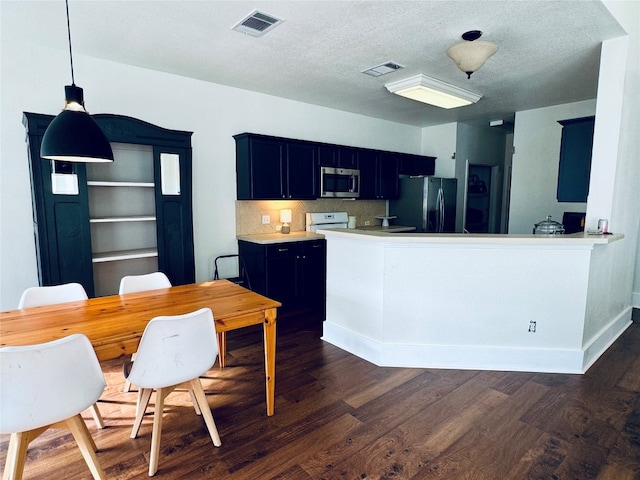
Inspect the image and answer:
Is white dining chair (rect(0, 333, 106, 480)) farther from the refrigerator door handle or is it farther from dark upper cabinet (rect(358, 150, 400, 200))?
the refrigerator door handle

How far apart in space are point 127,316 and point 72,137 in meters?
0.99

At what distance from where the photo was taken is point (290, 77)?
395cm

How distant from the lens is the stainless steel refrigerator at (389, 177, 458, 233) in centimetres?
570

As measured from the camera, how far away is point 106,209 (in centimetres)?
363

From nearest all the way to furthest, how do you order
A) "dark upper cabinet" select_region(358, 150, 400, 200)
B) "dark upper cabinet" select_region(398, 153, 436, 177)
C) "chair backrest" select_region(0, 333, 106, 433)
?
"chair backrest" select_region(0, 333, 106, 433) < "dark upper cabinet" select_region(358, 150, 400, 200) < "dark upper cabinet" select_region(398, 153, 436, 177)

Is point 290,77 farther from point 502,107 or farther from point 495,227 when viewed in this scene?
point 495,227

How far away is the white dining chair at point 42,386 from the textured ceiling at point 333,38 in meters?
2.33

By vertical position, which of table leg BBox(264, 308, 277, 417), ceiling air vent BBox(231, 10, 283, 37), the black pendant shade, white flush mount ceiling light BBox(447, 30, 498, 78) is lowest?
table leg BBox(264, 308, 277, 417)

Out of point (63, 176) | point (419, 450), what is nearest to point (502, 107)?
point (419, 450)

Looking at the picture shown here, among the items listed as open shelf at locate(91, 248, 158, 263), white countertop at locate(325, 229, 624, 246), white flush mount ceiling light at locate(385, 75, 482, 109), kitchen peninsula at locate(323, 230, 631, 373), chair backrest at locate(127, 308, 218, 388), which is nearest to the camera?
chair backrest at locate(127, 308, 218, 388)

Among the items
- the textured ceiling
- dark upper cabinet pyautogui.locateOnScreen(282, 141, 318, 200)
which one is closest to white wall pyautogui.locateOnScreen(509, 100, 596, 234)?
the textured ceiling

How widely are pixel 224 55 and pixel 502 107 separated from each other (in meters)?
4.00

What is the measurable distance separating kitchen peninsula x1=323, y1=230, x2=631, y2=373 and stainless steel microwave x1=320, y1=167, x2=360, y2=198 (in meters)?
2.11

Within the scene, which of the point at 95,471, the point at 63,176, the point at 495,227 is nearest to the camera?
the point at 95,471
